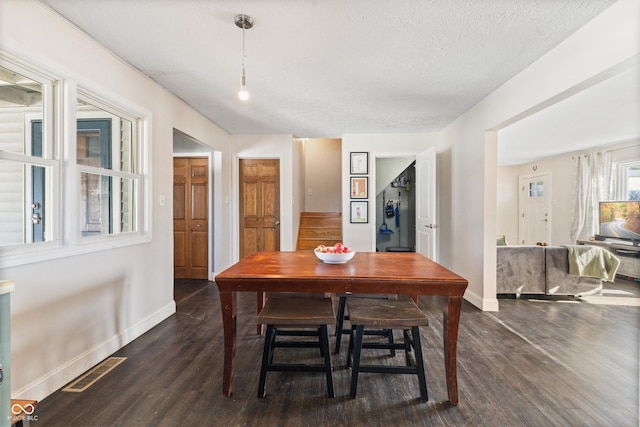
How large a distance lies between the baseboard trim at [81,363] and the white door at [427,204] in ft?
11.3

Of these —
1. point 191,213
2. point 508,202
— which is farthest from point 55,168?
point 508,202

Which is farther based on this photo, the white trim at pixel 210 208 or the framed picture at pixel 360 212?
the framed picture at pixel 360 212

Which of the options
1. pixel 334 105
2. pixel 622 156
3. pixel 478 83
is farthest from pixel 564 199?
pixel 334 105

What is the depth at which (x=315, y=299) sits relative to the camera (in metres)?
2.07

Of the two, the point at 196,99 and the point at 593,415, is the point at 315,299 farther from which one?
the point at 196,99

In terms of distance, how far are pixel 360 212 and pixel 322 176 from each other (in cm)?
226

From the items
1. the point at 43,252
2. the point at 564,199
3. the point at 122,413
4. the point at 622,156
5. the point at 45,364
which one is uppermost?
the point at 622,156

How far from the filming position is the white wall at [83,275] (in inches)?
65.3

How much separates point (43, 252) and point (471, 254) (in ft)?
13.0

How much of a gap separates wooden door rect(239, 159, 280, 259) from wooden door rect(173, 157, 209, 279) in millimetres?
593

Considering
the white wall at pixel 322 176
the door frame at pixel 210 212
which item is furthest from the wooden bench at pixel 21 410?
the white wall at pixel 322 176

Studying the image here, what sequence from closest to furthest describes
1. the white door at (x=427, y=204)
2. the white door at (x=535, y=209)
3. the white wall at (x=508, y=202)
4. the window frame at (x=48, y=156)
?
1. the window frame at (x=48, y=156)
2. the white door at (x=427, y=204)
3. the white door at (x=535, y=209)
4. the white wall at (x=508, y=202)

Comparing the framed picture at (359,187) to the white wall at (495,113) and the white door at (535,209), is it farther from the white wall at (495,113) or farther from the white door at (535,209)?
the white door at (535,209)

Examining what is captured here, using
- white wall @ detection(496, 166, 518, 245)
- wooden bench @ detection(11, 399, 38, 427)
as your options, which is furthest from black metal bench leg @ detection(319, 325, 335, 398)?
white wall @ detection(496, 166, 518, 245)
